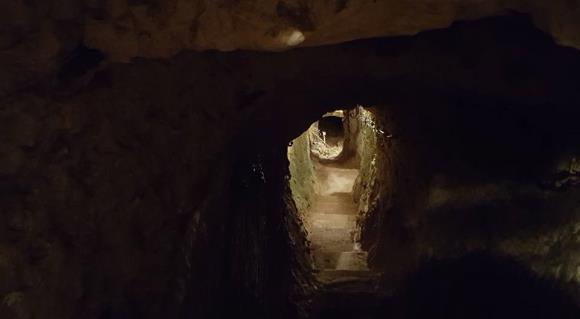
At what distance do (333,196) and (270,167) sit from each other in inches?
187

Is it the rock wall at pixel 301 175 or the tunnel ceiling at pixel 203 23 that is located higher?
the tunnel ceiling at pixel 203 23

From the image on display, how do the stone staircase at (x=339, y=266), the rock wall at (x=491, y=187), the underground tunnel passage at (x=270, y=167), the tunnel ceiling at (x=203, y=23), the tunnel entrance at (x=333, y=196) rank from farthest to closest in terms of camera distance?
1. the tunnel entrance at (x=333, y=196)
2. the stone staircase at (x=339, y=266)
3. the rock wall at (x=491, y=187)
4. the underground tunnel passage at (x=270, y=167)
5. the tunnel ceiling at (x=203, y=23)

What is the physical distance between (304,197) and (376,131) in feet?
5.37

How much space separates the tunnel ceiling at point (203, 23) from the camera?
6.17 feet

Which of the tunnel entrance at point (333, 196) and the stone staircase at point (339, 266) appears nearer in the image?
the stone staircase at point (339, 266)

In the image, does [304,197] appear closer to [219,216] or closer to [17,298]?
[219,216]

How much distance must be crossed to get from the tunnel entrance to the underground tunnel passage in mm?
101

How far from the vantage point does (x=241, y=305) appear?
4785mm

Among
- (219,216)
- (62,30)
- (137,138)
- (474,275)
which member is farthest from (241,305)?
(62,30)

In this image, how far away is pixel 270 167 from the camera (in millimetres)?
5254

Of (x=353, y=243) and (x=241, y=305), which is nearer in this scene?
(x=241, y=305)

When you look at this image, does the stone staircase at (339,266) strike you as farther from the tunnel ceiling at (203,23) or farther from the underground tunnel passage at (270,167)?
the tunnel ceiling at (203,23)

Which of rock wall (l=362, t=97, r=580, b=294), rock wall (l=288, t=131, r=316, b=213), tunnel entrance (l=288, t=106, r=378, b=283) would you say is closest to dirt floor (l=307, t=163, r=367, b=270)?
tunnel entrance (l=288, t=106, r=378, b=283)

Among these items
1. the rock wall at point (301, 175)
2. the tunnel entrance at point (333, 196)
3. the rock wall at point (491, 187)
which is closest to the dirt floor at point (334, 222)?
the tunnel entrance at point (333, 196)
